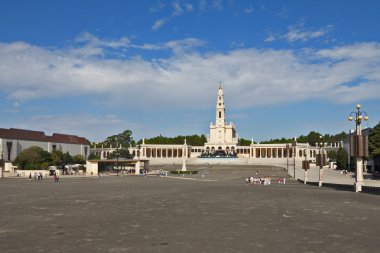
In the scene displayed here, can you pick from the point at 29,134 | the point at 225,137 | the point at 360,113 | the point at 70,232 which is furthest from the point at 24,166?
the point at 225,137

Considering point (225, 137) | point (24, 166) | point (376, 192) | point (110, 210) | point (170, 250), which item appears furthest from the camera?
point (225, 137)

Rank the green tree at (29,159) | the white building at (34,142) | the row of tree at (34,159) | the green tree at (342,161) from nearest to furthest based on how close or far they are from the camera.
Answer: the row of tree at (34,159) → the green tree at (29,159) → the green tree at (342,161) → the white building at (34,142)

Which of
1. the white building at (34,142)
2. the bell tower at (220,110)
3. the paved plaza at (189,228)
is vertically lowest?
the paved plaza at (189,228)

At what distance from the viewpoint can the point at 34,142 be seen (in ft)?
381

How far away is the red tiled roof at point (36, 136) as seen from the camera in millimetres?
108875

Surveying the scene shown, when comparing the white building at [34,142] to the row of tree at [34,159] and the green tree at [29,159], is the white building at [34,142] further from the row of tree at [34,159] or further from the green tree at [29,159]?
the row of tree at [34,159]

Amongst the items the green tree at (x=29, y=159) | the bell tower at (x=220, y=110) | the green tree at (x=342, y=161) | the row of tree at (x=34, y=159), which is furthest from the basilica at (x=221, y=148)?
the green tree at (x=29, y=159)

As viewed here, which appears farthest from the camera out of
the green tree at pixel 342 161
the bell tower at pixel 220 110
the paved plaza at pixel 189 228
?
the bell tower at pixel 220 110

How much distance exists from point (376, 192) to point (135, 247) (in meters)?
26.3

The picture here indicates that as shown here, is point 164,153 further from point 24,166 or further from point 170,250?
point 170,250

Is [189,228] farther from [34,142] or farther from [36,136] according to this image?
[36,136]

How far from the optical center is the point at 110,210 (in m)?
20.7

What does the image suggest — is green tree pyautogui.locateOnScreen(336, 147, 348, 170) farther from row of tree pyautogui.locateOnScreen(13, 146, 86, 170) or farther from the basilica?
row of tree pyautogui.locateOnScreen(13, 146, 86, 170)

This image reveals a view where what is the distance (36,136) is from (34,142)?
310cm
